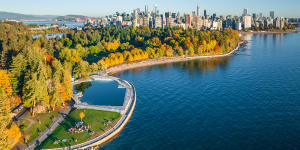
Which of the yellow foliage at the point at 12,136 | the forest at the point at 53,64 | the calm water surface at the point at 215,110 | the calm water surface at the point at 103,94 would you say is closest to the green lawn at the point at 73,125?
the yellow foliage at the point at 12,136

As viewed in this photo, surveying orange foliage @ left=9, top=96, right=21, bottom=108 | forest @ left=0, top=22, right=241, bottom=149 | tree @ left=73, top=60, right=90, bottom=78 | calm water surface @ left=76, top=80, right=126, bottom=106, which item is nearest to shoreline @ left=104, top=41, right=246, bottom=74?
forest @ left=0, top=22, right=241, bottom=149

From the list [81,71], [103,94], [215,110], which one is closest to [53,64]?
[81,71]

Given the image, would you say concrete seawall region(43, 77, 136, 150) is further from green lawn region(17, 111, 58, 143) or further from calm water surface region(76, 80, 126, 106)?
green lawn region(17, 111, 58, 143)

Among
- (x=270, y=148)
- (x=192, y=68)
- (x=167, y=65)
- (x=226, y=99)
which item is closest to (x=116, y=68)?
(x=167, y=65)

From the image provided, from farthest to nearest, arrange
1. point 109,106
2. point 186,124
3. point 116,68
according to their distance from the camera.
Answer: point 116,68
point 109,106
point 186,124

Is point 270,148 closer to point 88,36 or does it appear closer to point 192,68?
point 192,68

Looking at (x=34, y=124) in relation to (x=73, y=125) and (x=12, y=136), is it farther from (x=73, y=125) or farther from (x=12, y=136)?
(x=12, y=136)

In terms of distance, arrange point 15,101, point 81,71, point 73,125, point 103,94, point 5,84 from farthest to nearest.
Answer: point 81,71 → point 103,94 → point 15,101 → point 5,84 → point 73,125
